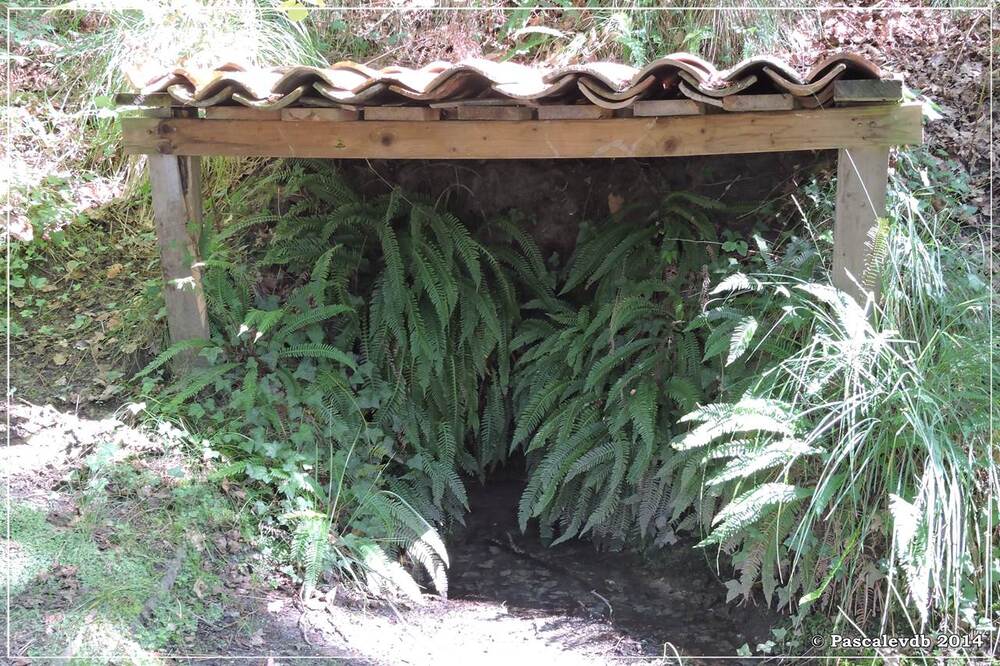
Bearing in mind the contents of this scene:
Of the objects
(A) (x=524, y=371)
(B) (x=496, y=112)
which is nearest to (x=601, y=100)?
(B) (x=496, y=112)

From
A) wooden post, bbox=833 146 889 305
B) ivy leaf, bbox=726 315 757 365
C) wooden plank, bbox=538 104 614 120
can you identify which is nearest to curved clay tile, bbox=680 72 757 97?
wooden plank, bbox=538 104 614 120

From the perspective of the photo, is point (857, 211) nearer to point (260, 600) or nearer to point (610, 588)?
point (610, 588)

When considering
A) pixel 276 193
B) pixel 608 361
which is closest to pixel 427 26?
pixel 276 193

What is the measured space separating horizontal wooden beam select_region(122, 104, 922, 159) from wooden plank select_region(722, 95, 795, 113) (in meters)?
0.12

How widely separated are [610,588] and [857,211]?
8.79 feet

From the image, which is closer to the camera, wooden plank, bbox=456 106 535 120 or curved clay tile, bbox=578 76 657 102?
curved clay tile, bbox=578 76 657 102

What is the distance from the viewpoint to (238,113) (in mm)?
4695

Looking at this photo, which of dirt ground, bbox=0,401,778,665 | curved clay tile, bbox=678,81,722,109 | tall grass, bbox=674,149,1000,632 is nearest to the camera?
tall grass, bbox=674,149,1000,632

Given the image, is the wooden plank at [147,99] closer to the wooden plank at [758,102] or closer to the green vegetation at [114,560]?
the green vegetation at [114,560]

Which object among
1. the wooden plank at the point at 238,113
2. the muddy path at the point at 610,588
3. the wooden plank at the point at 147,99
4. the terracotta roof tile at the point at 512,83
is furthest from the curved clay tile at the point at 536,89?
the muddy path at the point at 610,588

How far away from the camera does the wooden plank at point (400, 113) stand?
446cm

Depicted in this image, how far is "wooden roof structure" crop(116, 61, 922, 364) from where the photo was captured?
405 cm

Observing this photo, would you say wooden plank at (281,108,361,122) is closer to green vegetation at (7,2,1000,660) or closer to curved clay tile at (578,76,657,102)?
green vegetation at (7,2,1000,660)

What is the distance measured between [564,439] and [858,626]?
2.02 m
